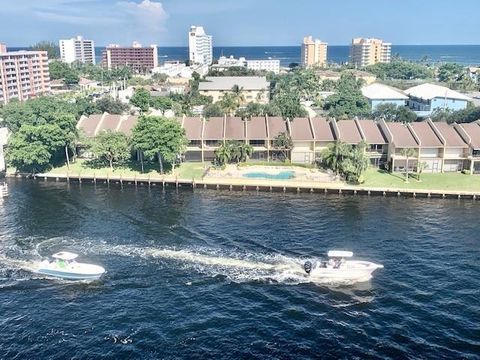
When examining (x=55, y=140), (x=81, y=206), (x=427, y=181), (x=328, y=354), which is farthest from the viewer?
(x=55, y=140)

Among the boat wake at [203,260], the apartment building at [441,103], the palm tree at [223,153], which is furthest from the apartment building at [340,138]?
the apartment building at [441,103]

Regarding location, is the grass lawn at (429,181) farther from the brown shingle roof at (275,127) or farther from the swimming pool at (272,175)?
the brown shingle roof at (275,127)

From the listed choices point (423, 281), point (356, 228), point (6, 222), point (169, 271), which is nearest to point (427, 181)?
point (356, 228)

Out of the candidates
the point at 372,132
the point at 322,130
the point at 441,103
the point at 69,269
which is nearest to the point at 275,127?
the point at 322,130

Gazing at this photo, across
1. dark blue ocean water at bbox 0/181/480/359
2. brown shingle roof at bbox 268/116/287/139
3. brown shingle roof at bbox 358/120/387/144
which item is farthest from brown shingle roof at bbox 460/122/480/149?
brown shingle roof at bbox 268/116/287/139

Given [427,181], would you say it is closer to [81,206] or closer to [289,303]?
[289,303]

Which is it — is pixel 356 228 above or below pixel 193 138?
below

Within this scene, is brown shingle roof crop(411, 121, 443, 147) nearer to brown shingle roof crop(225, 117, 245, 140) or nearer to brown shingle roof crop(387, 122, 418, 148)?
brown shingle roof crop(387, 122, 418, 148)
